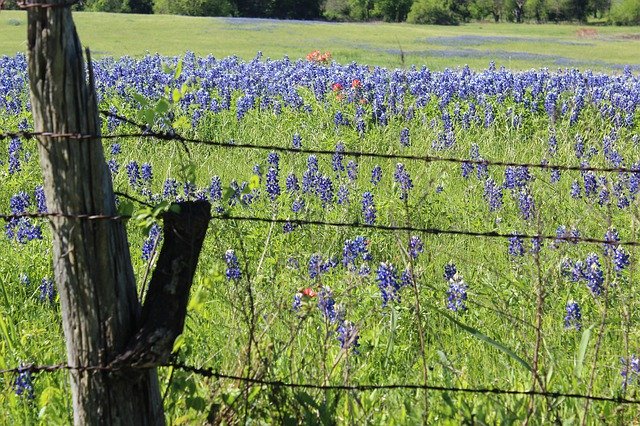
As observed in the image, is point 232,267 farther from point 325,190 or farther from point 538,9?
point 538,9

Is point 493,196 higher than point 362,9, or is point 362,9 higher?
point 493,196

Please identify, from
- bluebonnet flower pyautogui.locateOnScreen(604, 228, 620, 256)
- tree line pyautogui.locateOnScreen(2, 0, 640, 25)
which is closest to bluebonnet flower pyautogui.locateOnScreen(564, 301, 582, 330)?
bluebonnet flower pyautogui.locateOnScreen(604, 228, 620, 256)

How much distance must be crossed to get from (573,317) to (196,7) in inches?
2396

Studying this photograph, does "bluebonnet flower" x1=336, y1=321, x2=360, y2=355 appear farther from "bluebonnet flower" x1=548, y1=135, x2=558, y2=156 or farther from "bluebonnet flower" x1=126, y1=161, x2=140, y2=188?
"bluebonnet flower" x1=548, y1=135, x2=558, y2=156

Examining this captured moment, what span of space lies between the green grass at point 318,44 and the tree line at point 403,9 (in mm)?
16504

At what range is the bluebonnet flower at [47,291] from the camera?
410cm

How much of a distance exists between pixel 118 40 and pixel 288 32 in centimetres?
1009

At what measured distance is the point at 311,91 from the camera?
32.6 feet

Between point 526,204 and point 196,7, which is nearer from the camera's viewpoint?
point 526,204

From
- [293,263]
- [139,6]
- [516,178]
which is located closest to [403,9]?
[139,6]

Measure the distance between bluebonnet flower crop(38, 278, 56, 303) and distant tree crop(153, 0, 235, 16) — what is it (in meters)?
59.2

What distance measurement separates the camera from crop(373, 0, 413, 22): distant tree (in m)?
70.4

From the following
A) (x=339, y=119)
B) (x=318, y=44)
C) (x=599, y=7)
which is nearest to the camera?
(x=339, y=119)

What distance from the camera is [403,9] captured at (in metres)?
70.9
